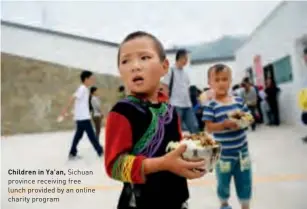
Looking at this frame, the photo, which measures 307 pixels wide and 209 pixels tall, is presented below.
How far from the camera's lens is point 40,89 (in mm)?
1435

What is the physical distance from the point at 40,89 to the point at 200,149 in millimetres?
1159

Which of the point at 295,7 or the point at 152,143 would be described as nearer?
the point at 152,143

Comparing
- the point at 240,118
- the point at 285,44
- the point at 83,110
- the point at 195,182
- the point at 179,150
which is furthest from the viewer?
the point at 83,110

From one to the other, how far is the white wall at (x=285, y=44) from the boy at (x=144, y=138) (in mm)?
507

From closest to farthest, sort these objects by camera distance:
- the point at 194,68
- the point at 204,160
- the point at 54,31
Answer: the point at 204,160 < the point at 54,31 < the point at 194,68

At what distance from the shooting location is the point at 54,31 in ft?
3.04

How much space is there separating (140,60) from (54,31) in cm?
58

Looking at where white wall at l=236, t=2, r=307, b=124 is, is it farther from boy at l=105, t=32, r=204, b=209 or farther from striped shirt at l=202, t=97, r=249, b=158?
boy at l=105, t=32, r=204, b=209

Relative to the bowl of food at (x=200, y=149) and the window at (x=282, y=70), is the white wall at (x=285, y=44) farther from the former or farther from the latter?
the bowl of food at (x=200, y=149)

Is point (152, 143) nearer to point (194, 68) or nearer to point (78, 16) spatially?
point (78, 16)

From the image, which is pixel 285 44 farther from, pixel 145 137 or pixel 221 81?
pixel 145 137

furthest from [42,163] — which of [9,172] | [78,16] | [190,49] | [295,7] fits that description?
[295,7]

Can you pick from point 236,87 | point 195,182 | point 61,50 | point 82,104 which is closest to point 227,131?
point 195,182

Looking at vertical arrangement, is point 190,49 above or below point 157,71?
above
